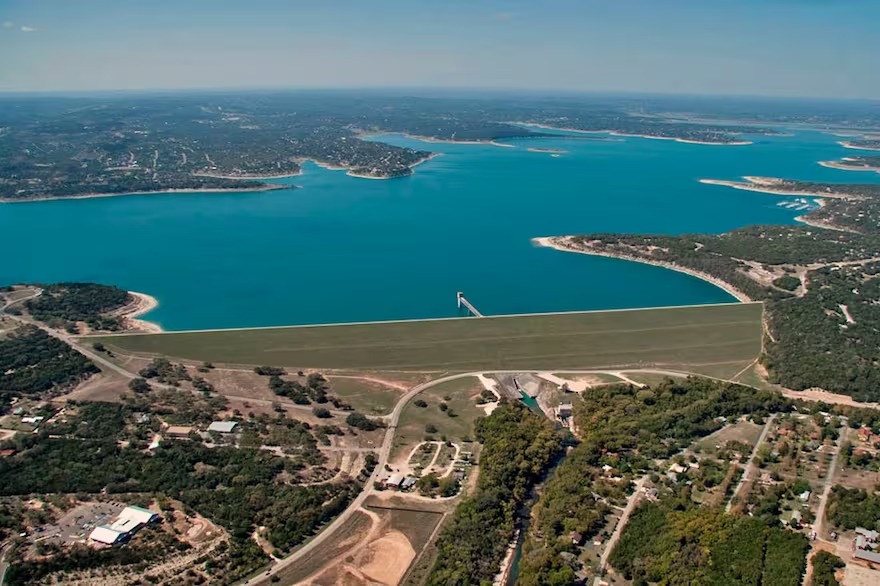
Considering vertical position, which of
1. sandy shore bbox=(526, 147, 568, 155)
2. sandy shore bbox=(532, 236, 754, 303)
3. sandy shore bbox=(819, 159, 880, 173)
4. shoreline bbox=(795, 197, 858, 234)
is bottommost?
sandy shore bbox=(532, 236, 754, 303)

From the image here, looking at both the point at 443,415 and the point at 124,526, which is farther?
the point at 443,415

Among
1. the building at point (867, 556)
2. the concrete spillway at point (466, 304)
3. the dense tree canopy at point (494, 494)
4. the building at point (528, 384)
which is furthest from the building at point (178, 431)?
the building at point (867, 556)

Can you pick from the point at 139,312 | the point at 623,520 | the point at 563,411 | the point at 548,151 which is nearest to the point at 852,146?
the point at 548,151

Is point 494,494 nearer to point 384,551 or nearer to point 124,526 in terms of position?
point 384,551

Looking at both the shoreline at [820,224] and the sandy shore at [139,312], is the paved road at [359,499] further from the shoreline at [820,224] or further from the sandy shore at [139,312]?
the shoreline at [820,224]

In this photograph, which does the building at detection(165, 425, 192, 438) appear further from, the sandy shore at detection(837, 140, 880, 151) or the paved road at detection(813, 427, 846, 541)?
the sandy shore at detection(837, 140, 880, 151)

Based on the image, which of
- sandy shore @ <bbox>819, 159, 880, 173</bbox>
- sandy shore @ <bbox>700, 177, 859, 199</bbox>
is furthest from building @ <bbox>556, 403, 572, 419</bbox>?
sandy shore @ <bbox>819, 159, 880, 173</bbox>
